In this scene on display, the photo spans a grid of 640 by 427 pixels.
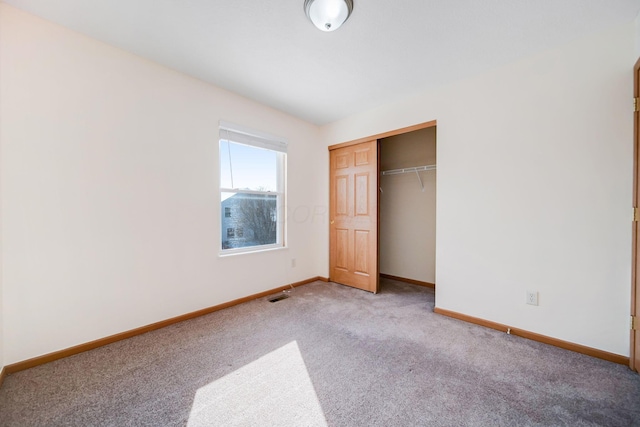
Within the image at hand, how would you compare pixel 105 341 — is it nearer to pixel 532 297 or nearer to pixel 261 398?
pixel 261 398

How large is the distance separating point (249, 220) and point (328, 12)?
233cm

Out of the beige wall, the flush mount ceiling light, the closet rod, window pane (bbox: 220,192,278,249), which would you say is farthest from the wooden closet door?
the flush mount ceiling light


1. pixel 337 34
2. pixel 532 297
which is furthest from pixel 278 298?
pixel 337 34

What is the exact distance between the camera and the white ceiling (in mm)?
1698

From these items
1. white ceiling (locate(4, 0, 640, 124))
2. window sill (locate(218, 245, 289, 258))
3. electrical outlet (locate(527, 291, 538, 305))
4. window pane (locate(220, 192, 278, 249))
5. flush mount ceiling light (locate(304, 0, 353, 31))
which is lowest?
electrical outlet (locate(527, 291, 538, 305))

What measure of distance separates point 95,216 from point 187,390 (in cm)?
154

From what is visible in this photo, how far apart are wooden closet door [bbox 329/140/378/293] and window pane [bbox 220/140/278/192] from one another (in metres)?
0.99

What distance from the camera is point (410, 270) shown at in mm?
4008

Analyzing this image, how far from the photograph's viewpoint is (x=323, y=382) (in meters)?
1.64

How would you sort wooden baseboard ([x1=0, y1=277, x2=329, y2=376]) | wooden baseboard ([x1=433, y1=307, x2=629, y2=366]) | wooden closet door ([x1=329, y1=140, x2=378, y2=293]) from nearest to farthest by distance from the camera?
wooden baseboard ([x1=0, y1=277, x2=329, y2=376])
wooden baseboard ([x1=433, y1=307, x2=629, y2=366])
wooden closet door ([x1=329, y1=140, x2=378, y2=293])

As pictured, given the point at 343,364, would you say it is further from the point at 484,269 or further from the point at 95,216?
the point at 95,216

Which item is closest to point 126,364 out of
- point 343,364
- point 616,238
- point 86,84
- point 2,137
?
point 343,364

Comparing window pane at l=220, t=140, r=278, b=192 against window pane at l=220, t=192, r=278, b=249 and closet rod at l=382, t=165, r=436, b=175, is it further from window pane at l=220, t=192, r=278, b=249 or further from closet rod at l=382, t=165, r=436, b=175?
closet rod at l=382, t=165, r=436, b=175

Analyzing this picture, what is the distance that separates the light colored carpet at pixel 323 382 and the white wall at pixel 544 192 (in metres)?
0.35
